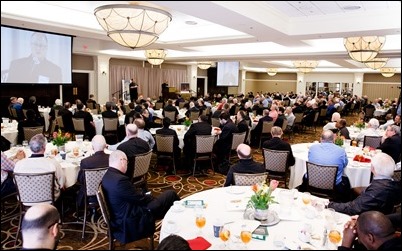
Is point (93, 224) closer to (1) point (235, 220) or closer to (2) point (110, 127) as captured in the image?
(1) point (235, 220)

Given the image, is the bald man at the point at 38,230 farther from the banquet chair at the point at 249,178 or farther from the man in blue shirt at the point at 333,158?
the man in blue shirt at the point at 333,158

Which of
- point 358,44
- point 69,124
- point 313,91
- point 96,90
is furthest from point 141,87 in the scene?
point 313,91

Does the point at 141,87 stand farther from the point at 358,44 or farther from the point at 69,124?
the point at 358,44

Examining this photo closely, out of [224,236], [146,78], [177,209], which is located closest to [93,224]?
[177,209]

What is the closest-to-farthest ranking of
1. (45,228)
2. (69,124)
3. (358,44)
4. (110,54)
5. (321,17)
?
(45,228) < (321,17) < (358,44) < (69,124) < (110,54)

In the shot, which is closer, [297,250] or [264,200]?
[297,250]

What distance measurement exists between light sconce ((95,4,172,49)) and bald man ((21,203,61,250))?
3242mm

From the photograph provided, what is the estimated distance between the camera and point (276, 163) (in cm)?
560

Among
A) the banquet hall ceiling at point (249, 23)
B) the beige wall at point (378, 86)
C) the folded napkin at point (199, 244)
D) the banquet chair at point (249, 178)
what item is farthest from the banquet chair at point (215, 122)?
the beige wall at point (378, 86)

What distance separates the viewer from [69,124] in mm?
9406

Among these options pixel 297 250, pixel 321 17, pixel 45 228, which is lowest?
pixel 297 250

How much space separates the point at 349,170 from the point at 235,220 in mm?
2952

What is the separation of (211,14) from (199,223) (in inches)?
131

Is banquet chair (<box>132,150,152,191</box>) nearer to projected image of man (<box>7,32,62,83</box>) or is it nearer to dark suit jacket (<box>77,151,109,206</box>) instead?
dark suit jacket (<box>77,151,109,206</box>)
